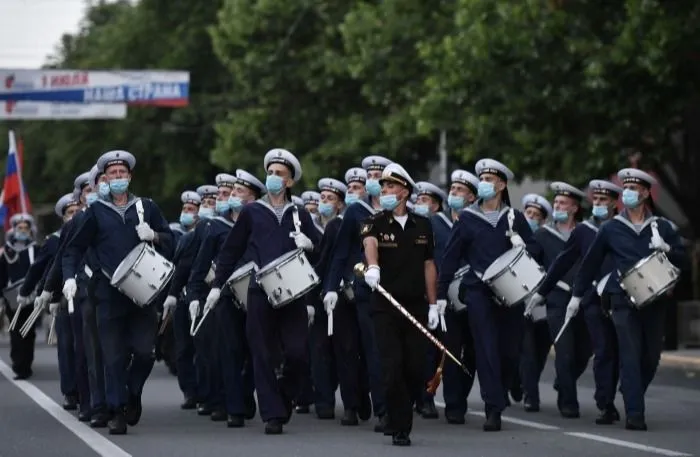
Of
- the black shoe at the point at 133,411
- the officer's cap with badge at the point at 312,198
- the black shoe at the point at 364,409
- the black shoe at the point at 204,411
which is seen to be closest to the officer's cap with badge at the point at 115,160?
the black shoe at the point at 133,411

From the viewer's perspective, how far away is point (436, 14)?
43.8 metres

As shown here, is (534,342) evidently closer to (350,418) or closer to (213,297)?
(350,418)

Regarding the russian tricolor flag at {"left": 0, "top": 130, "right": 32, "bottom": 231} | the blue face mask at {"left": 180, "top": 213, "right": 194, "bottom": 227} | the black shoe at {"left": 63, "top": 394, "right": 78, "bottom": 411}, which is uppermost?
the russian tricolor flag at {"left": 0, "top": 130, "right": 32, "bottom": 231}

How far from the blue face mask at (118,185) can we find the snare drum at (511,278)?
2.89 meters

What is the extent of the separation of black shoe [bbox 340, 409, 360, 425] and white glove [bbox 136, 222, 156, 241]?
2.47 metres

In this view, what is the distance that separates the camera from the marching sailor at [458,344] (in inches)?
731

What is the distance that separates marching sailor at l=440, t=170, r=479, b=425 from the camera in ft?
61.0

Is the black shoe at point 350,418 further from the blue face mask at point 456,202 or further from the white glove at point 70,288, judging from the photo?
the white glove at point 70,288

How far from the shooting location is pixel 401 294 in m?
16.0

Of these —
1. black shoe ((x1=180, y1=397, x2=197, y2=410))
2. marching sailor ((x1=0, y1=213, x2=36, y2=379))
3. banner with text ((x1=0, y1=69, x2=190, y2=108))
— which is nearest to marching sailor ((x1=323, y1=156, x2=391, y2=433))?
black shoe ((x1=180, y1=397, x2=197, y2=410))

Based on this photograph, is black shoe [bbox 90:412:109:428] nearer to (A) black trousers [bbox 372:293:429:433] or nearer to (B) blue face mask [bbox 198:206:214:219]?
(A) black trousers [bbox 372:293:429:433]

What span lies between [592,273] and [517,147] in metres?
21.0

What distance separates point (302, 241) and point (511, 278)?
1738mm

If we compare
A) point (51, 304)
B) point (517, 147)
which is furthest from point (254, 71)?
point (51, 304)
